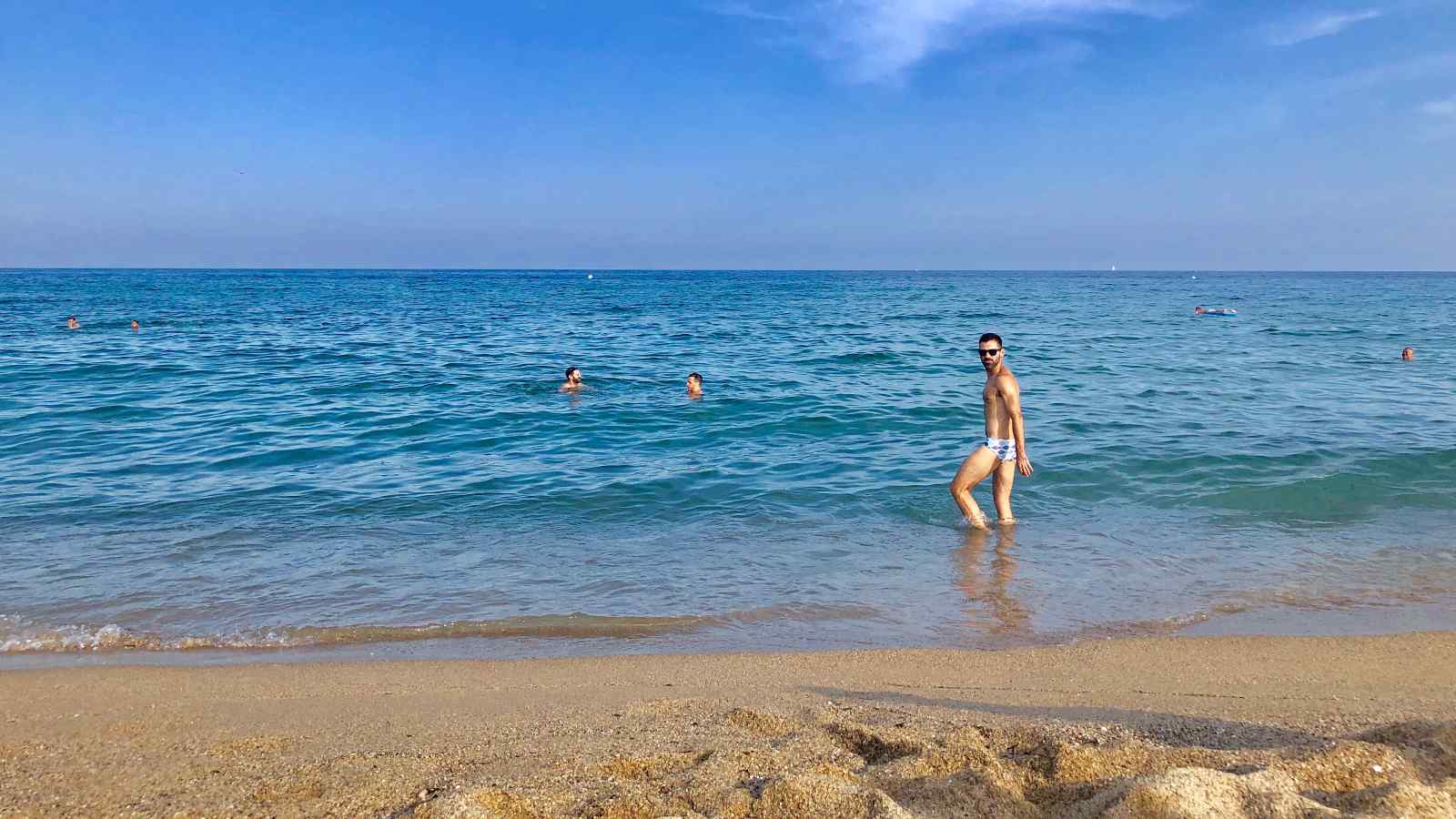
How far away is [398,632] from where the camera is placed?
5703 millimetres

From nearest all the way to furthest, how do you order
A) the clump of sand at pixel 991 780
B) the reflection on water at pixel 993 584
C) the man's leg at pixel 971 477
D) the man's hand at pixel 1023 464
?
1. the clump of sand at pixel 991 780
2. the reflection on water at pixel 993 584
3. the man's hand at pixel 1023 464
4. the man's leg at pixel 971 477

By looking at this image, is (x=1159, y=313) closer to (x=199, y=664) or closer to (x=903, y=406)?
(x=903, y=406)

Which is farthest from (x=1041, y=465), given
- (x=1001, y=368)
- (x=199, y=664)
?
(x=199, y=664)

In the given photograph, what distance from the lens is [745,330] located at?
3123cm

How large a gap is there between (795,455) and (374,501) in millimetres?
4753

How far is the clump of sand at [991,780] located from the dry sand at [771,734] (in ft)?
0.03

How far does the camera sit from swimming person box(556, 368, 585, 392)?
53.4 ft

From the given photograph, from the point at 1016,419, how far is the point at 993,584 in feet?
6.47

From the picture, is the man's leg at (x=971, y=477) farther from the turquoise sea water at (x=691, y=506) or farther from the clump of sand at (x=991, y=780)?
the clump of sand at (x=991, y=780)

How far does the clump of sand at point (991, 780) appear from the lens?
2801 millimetres

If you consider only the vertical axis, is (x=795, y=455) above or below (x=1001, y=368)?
below

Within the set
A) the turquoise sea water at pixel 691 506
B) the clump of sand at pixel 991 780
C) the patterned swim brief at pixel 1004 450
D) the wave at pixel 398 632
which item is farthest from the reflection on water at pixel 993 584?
the clump of sand at pixel 991 780

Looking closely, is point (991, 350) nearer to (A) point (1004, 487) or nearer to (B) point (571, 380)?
(A) point (1004, 487)

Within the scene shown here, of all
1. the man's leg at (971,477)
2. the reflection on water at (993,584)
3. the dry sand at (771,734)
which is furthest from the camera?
the man's leg at (971,477)
